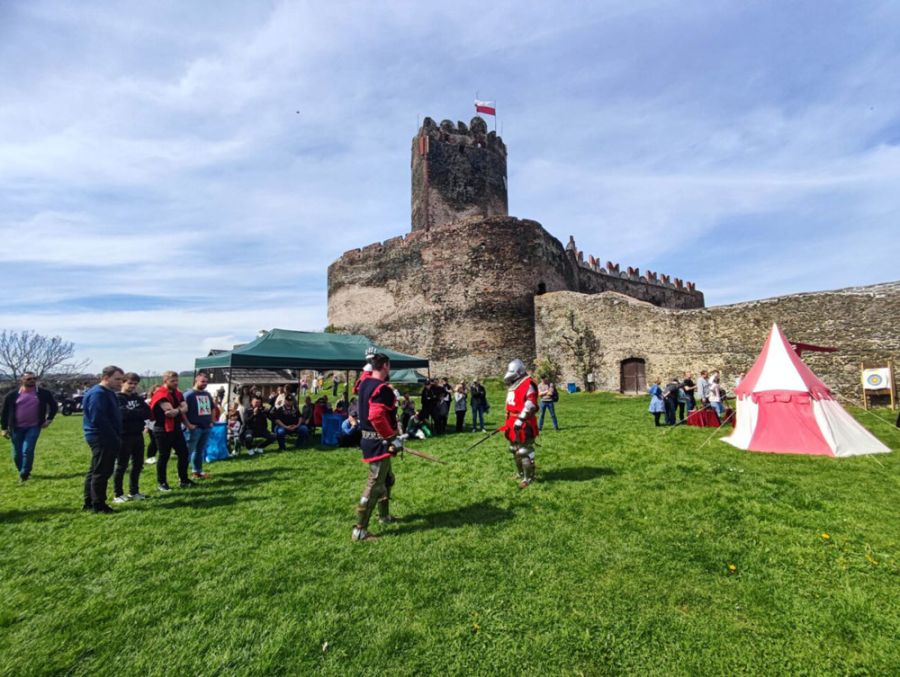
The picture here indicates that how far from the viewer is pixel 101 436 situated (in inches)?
224

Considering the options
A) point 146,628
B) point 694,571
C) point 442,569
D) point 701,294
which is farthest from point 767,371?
point 701,294

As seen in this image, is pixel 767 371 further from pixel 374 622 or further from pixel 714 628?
pixel 374 622

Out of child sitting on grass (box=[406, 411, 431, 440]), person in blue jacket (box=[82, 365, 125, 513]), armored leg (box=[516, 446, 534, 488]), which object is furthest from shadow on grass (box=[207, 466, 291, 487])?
armored leg (box=[516, 446, 534, 488])

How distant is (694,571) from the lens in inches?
151

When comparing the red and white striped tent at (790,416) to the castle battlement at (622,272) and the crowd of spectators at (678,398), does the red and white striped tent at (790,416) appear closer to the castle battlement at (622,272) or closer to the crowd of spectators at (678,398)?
the crowd of spectators at (678,398)

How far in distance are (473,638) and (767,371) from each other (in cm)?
920

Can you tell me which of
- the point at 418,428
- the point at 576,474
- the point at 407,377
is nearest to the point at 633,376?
the point at 407,377

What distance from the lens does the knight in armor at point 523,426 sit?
6.48 metres

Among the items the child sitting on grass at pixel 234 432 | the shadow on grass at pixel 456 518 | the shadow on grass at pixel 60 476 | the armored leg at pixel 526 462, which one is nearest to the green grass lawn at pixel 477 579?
the shadow on grass at pixel 456 518

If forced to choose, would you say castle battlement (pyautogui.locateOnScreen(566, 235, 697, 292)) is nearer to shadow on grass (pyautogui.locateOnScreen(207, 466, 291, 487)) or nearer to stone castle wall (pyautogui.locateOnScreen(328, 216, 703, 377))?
stone castle wall (pyautogui.locateOnScreen(328, 216, 703, 377))

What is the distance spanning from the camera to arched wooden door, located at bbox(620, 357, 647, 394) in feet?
68.7

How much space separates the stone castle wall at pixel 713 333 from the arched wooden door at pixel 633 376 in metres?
0.28

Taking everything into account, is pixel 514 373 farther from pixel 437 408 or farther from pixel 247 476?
pixel 437 408

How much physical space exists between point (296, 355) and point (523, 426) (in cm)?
733
